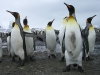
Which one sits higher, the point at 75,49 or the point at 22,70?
the point at 75,49

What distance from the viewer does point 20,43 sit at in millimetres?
7609

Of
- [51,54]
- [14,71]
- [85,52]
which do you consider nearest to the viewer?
[14,71]

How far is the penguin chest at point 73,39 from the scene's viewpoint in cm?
614

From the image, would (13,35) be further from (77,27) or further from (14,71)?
(77,27)

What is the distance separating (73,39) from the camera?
20.2ft

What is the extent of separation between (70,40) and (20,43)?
225 cm

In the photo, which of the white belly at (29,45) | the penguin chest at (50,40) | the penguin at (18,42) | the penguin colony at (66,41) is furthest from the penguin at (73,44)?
the penguin chest at (50,40)

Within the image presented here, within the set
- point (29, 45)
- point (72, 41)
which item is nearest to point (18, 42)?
point (29, 45)

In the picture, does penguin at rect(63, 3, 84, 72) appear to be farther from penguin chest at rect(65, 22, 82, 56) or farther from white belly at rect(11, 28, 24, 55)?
white belly at rect(11, 28, 24, 55)

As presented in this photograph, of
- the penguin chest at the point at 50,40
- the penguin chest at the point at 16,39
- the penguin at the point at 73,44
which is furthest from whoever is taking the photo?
the penguin chest at the point at 50,40

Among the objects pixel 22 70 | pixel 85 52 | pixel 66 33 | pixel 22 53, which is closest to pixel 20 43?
pixel 22 53

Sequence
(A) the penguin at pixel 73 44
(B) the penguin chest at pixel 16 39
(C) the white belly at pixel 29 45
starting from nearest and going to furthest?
(A) the penguin at pixel 73 44 → (B) the penguin chest at pixel 16 39 → (C) the white belly at pixel 29 45

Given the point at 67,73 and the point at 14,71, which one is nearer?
the point at 67,73

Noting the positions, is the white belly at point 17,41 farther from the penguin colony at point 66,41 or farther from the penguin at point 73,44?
the penguin at point 73,44
